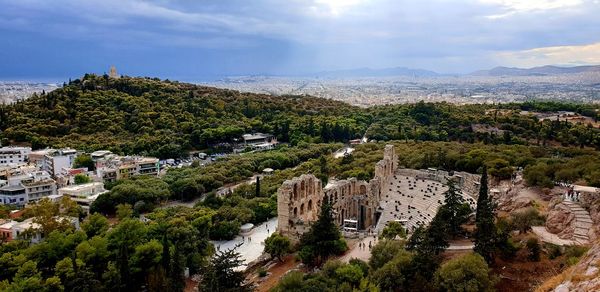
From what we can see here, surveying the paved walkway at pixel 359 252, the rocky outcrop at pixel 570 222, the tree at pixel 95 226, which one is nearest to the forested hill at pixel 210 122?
the tree at pixel 95 226

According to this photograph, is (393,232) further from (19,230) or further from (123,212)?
(19,230)

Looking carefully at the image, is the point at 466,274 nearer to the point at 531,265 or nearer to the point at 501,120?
the point at 531,265

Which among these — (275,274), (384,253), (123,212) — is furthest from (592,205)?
(123,212)

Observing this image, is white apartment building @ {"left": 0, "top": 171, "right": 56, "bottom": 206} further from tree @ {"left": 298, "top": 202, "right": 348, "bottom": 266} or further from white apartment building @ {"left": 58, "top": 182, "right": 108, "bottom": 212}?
tree @ {"left": 298, "top": 202, "right": 348, "bottom": 266}

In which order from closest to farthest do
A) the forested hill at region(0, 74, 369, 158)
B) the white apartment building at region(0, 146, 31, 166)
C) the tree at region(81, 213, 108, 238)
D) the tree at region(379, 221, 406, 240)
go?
the tree at region(379, 221, 406, 240), the tree at region(81, 213, 108, 238), the white apartment building at region(0, 146, 31, 166), the forested hill at region(0, 74, 369, 158)

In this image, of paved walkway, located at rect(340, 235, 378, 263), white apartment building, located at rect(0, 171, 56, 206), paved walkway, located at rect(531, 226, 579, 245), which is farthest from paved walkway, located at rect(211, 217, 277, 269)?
white apartment building, located at rect(0, 171, 56, 206)

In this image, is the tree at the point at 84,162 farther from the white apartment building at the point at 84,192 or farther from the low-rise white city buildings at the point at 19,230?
the low-rise white city buildings at the point at 19,230
